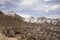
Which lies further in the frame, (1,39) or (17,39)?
(17,39)

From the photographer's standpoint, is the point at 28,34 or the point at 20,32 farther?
the point at 28,34

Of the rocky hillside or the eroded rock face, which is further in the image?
the eroded rock face

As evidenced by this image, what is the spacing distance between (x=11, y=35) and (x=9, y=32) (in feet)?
3.03

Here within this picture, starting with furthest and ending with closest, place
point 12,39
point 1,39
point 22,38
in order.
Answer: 1. point 22,38
2. point 12,39
3. point 1,39

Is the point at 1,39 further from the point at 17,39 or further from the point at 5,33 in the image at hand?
the point at 5,33

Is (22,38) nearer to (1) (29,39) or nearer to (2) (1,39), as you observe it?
(1) (29,39)

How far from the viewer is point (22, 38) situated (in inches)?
1147

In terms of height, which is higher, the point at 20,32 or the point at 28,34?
the point at 20,32

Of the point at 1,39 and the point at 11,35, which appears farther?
the point at 11,35

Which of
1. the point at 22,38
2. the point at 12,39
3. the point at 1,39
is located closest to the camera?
the point at 1,39

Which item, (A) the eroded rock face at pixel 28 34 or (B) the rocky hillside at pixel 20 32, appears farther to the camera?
(A) the eroded rock face at pixel 28 34

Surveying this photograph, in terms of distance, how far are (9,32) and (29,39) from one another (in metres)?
4.65

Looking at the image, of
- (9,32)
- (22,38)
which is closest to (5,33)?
(9,32)

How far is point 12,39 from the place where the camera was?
88.4 feet
